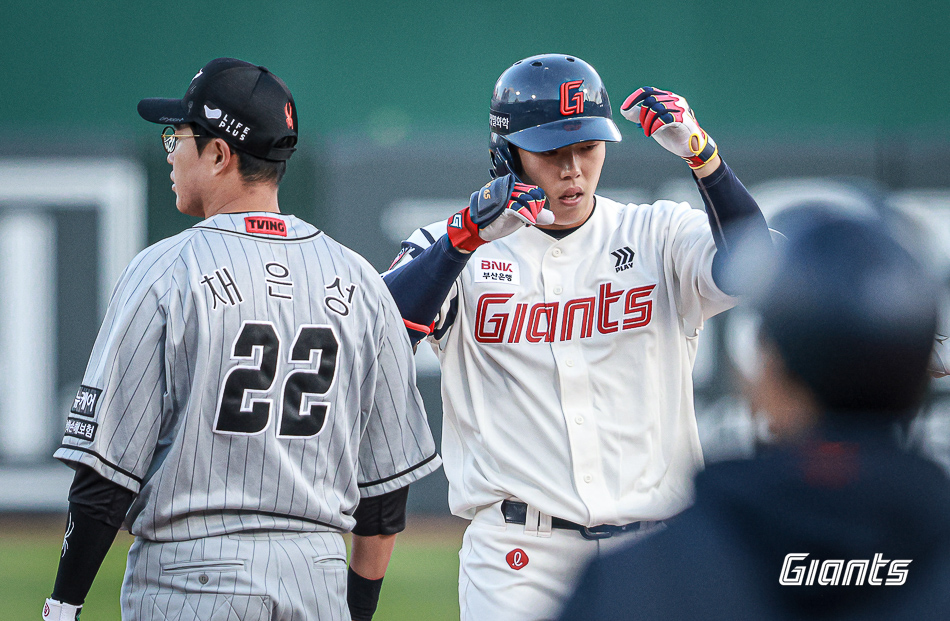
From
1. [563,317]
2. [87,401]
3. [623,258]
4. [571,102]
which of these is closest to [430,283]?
[563,317]

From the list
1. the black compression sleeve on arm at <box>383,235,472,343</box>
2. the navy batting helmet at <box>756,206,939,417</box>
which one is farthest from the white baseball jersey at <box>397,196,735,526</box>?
the navy batting helmet at <box>756,206,939,417</box>

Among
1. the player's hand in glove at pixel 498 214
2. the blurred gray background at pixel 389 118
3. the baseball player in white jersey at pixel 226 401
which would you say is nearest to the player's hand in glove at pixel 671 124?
the player's hand in glove at pixel 498 214

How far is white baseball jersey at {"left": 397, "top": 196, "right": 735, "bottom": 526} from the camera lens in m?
2.66

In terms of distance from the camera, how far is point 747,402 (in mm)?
1135

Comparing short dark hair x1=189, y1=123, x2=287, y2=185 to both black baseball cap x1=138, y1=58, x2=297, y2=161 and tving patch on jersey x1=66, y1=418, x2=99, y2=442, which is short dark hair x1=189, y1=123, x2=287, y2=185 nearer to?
black baseball cap x1=138, y1=58, x2=297, y2=161

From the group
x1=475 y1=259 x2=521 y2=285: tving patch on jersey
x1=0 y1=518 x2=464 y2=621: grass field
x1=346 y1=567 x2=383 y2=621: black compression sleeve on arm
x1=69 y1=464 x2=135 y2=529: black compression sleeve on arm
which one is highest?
x1=475 y1=259 x2=521 y2=285: tving patch on jersey

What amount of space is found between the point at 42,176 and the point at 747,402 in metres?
6.69

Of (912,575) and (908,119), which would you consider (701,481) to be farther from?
(908,119)

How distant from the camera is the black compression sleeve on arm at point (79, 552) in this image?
1925 mm

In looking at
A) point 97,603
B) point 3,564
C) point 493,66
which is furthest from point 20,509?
point 493,66

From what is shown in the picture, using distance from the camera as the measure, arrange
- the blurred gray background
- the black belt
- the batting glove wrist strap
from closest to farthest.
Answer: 1. the batting glove wrist strap
2. the black belt
3. the blurred gray background

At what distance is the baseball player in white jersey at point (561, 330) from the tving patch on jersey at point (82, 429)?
0.92 m

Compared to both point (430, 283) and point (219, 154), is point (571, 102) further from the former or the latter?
point (219, 154)

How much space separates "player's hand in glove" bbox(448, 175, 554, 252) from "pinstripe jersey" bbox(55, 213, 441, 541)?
0.48 meters
